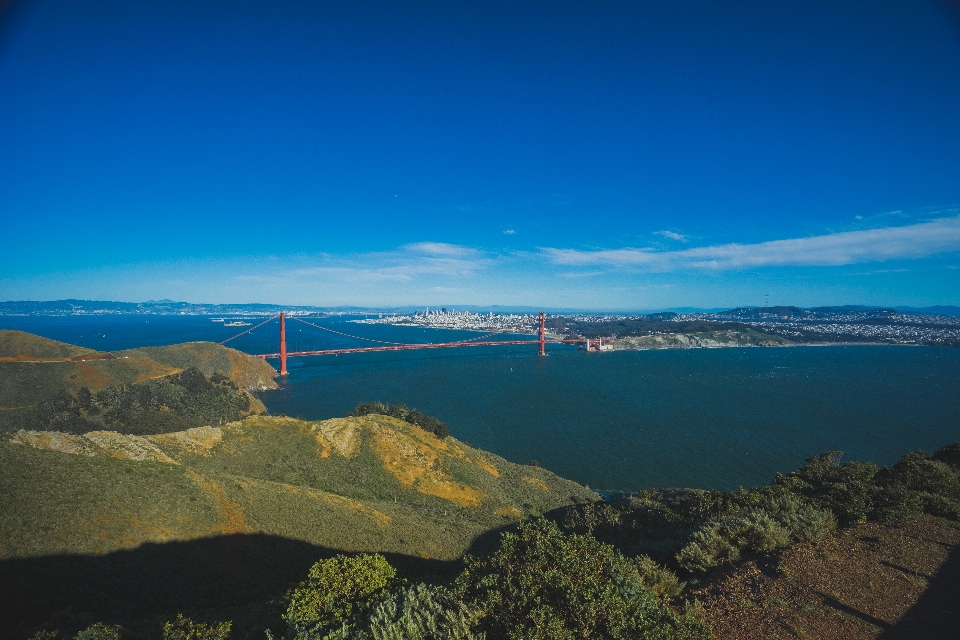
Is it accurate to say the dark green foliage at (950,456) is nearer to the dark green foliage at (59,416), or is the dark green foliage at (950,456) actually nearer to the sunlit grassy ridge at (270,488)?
the sunlit grassy ridge at (270,488)

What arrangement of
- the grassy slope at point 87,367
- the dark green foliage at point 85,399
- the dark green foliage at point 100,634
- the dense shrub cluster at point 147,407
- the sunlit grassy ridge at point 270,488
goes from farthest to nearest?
the grassy slope at point 87,367
the dark green foliage at point 85,399
the dense shrub cluster at point 147,407
the sunlit grassy ridge at point 270,488
the dark green foliage at point 100,634

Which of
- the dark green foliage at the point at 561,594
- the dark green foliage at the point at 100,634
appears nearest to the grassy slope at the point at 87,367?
the dark green foliage at the point at 100,634

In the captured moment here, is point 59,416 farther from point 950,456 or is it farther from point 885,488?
point 950,456

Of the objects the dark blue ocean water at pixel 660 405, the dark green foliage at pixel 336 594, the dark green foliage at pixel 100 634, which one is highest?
the dark green foliage at pixel 336 594

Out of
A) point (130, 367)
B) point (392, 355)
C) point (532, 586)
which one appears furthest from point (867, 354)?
point (130, 367)

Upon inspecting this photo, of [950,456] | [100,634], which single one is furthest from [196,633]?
[950,456]

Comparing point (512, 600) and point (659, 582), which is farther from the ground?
point (512, 600)
